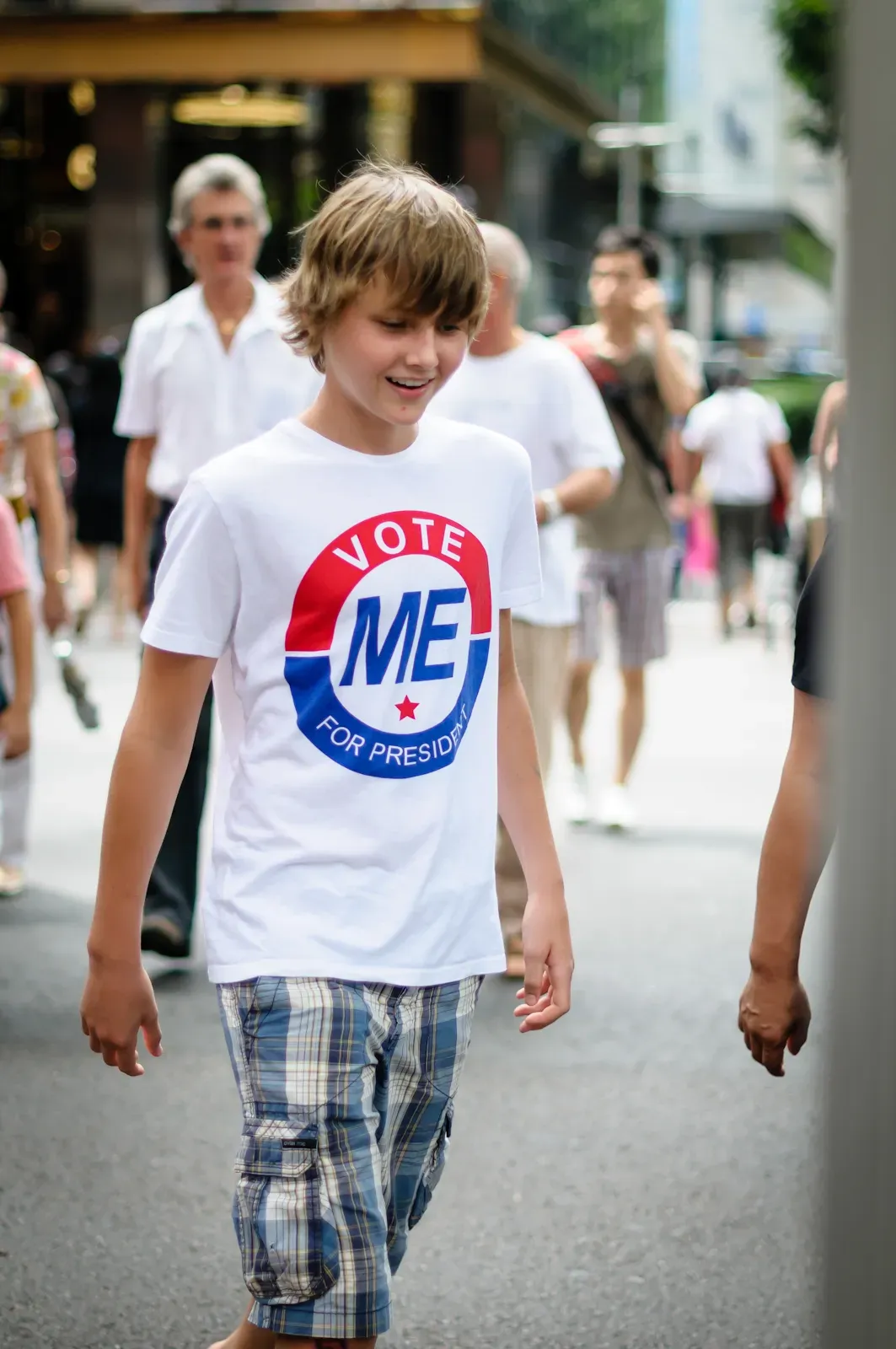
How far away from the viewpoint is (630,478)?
321 inches

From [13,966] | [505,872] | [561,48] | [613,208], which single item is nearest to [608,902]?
[505,872]

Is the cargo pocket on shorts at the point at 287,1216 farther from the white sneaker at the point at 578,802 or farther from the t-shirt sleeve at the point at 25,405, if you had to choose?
the white sneaker at the point at 578,802

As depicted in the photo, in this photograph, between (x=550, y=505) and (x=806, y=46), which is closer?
(x=550, y=505)

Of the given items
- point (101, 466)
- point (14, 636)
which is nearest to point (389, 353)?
point (14, 636)

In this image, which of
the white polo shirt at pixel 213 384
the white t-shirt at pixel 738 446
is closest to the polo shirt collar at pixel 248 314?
the white polo shirt at pixel 213 384

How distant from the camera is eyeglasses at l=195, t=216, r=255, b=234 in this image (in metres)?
6.08

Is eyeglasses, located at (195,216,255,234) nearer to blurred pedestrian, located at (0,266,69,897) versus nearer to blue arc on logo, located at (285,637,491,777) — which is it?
blurred pedestrian, located at (0,266,69,897)

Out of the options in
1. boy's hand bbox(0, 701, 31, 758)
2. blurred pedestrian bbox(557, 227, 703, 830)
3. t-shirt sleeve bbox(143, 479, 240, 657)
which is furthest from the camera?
blurred pedestrian bbox(557, 227, 703, 830)

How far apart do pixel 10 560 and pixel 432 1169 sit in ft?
14.2

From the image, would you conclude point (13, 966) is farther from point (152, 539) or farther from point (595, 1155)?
point (595, 1155)

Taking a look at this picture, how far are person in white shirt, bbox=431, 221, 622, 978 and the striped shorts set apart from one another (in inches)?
76.1

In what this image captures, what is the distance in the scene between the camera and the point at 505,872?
20.5ft

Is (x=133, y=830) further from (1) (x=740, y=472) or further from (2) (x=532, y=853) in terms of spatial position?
(1) (x=740, y=472)

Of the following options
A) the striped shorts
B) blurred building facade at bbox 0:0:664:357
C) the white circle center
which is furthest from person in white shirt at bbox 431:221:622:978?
blurred building facade at bbox 0:0:664:357
